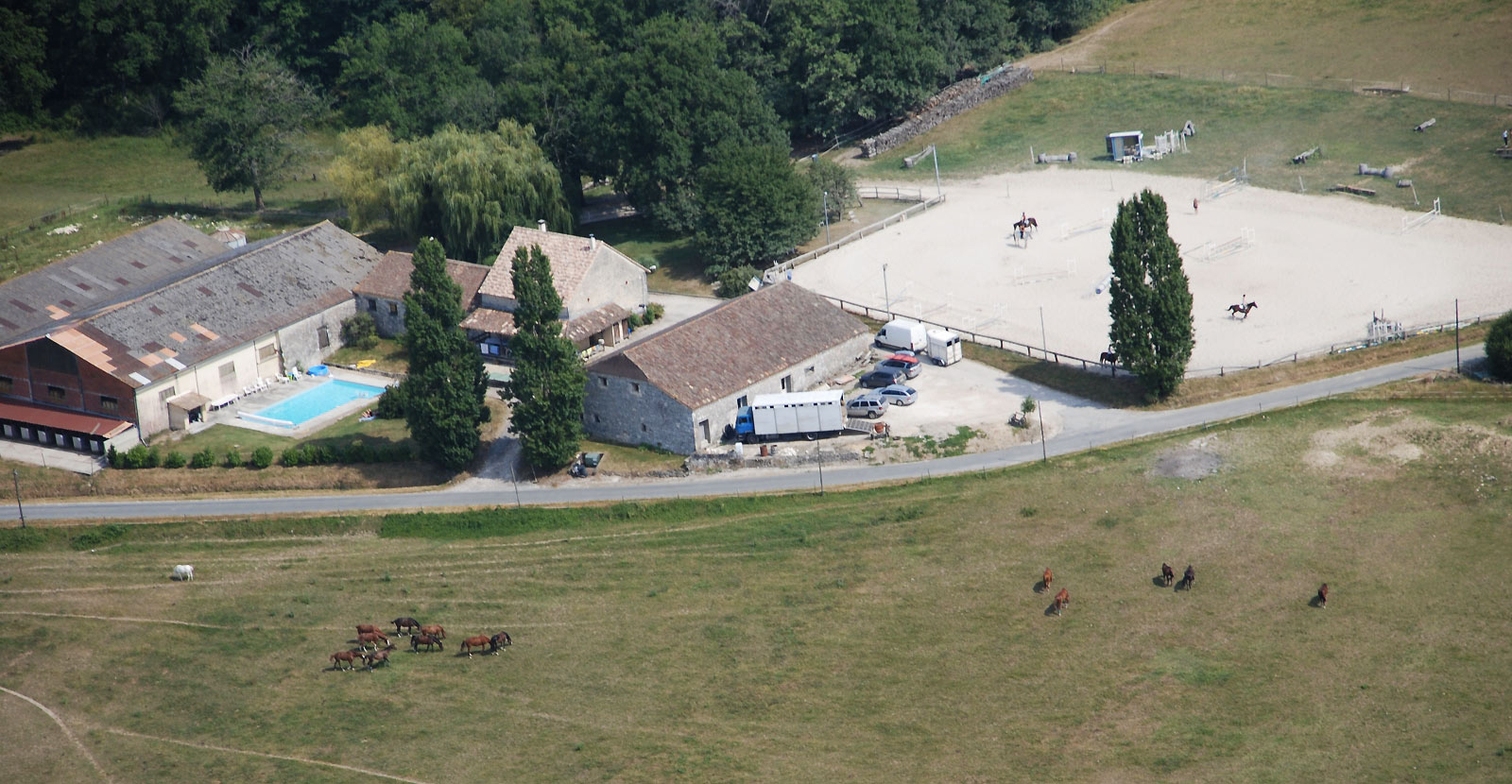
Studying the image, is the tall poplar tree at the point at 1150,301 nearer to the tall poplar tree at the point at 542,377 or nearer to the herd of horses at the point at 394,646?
the tall poplar tree at the point at 542,377

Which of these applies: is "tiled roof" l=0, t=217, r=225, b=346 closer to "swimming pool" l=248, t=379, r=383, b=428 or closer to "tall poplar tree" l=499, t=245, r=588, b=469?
"swimming pool" l=248, t=379, r=383, b=428

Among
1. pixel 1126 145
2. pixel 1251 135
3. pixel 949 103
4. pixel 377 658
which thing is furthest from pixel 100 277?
pixel 1251 135

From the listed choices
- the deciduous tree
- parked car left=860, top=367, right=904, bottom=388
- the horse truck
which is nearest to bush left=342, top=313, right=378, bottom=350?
the deciduous tree

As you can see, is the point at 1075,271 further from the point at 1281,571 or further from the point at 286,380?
Answer: the point at 286,380

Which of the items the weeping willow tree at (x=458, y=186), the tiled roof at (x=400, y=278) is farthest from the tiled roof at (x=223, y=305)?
the weeping willow tree at (x=458, y=186)

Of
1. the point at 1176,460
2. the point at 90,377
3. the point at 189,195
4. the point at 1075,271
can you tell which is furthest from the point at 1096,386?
the point at 189,195

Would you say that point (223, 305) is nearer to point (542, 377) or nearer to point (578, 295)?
point (578, 295)
